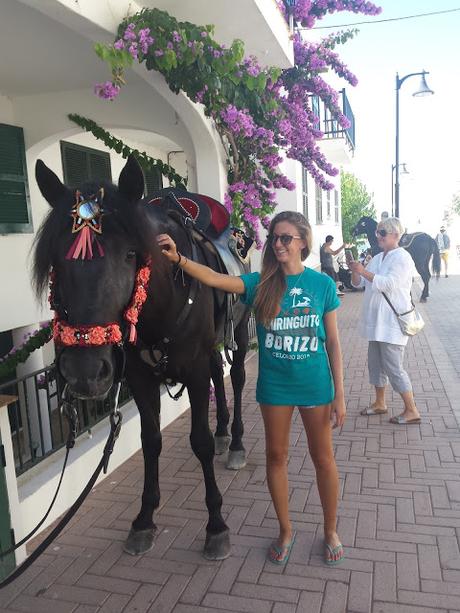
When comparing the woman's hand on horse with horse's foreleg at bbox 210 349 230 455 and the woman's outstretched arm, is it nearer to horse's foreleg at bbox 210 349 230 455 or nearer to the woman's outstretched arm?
the woman's outstretched arm

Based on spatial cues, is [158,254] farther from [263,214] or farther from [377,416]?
[263,214]

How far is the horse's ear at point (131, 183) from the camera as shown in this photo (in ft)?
6.97

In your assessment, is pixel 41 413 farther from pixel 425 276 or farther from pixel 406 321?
pixel 425 276

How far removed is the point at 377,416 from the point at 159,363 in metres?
2.97

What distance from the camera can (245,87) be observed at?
201 inches

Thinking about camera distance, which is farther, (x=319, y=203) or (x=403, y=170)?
(x=403, y=170)

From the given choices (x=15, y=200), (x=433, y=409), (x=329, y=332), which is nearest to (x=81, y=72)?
(x=15, y=200)

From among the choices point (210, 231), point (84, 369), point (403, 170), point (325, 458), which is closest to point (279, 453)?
point (325, 458)

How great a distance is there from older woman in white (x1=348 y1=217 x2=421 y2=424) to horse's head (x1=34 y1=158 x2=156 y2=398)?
257 centimetres

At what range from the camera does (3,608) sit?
2.51 m

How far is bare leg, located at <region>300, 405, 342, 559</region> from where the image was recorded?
103 inches

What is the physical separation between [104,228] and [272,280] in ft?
3.12

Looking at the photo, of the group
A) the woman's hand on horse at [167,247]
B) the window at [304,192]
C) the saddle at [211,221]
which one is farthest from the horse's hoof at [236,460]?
the window at [304,192]

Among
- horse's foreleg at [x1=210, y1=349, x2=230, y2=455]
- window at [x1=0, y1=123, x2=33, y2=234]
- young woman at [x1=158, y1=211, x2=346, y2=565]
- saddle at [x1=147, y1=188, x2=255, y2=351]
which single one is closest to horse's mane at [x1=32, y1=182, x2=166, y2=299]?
young woman at [x1=158, y1=211, x2=346, y2=565]
